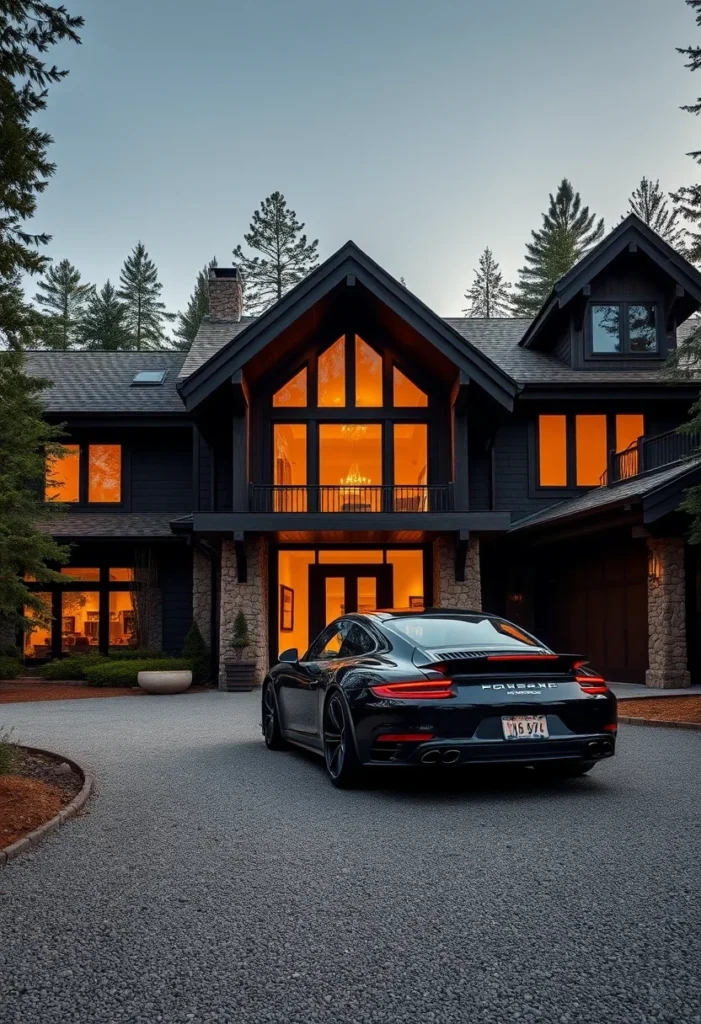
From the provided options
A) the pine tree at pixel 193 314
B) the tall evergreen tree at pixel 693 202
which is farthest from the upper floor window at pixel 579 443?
the pine tree at pixel 193 314

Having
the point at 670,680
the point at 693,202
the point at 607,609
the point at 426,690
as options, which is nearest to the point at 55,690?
the point at 607,609

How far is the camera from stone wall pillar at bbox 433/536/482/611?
62.7ft

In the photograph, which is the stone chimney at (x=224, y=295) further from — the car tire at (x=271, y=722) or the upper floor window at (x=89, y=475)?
the car tire at (x=271, y=722)

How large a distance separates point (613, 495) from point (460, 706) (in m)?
11.8

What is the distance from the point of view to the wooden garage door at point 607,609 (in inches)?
677

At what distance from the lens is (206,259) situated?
2344 inches

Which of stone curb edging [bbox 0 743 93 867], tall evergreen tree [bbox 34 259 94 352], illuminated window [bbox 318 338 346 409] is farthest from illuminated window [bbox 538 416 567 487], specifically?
tall evergreen tree [bbox 34 259 94 352]

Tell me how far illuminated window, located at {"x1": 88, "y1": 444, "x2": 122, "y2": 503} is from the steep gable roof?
5.24 metres

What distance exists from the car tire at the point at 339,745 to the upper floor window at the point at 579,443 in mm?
15499

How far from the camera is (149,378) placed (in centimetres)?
2458

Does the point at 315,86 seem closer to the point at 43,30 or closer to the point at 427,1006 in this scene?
the point at 43,30

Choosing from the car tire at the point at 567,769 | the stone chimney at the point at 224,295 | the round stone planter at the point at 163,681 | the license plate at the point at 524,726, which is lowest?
the round stone planter at the point at 163,681

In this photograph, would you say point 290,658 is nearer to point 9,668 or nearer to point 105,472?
point 9,668

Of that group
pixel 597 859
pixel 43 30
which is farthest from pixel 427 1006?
pixel 43 30
